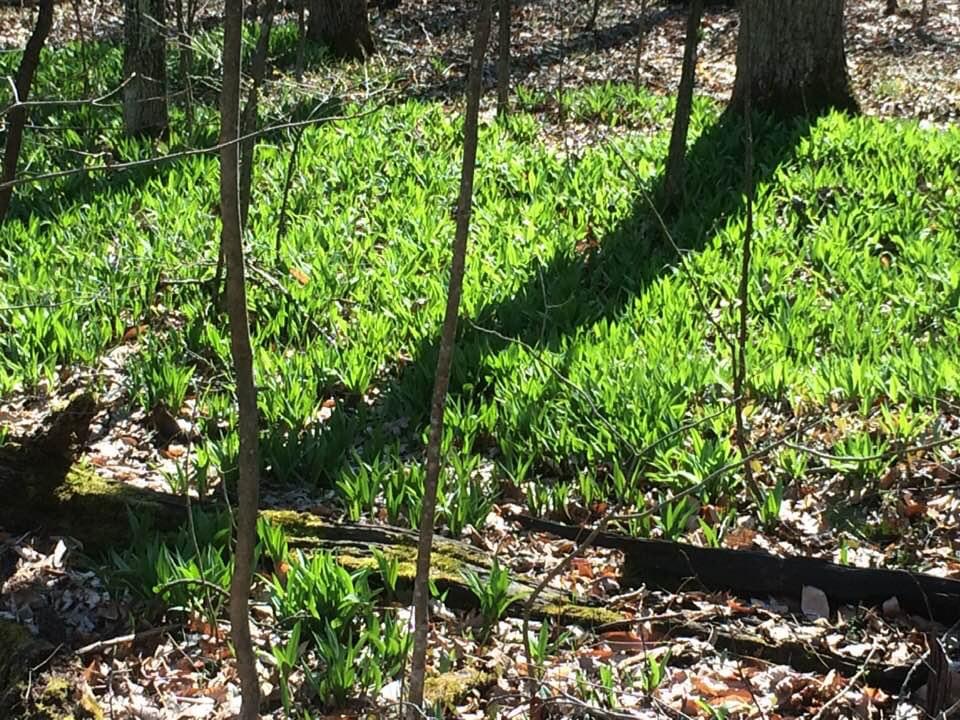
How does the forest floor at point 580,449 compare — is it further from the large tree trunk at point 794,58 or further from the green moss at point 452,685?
the large tree trunk at point 794,58

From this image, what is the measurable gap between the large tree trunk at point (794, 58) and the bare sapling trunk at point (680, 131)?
52.9 inches

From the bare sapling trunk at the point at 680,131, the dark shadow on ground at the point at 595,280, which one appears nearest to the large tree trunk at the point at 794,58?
the dark shadow on ground at the point at 595,280

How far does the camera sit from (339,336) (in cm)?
531

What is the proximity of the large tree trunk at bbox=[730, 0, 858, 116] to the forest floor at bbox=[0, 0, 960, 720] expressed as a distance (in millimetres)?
464

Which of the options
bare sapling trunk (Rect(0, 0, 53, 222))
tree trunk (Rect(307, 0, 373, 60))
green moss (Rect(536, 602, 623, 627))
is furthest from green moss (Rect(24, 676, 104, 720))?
tree trunk (Rect(307, 0, 373, 60))

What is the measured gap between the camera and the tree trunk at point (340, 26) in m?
11.4

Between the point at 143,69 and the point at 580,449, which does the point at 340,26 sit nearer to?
the point at 143,69

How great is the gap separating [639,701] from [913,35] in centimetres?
1117

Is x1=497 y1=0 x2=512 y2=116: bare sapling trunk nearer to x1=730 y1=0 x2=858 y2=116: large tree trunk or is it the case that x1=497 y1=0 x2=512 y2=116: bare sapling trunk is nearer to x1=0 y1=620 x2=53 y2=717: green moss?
x1=730 y1=0 x2=858 y2=116: large tree trunk

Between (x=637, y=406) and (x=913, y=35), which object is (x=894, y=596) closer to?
(x=637, y=406)

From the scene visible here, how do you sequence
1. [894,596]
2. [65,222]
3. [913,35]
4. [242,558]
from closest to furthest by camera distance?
[242,558], [894,596], [65,222], [913,35]

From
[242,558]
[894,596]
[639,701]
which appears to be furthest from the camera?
[894,596]

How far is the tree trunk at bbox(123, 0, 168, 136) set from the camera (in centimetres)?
780

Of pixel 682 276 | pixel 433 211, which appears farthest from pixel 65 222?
pixel 682 276
